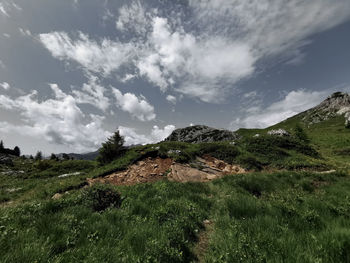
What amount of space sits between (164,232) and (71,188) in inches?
469

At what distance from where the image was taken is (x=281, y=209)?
5242mm

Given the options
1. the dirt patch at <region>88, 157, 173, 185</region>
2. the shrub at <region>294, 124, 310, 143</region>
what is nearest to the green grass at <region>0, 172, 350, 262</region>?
the dirt patch at <region>88, 157, 173, 185</region>

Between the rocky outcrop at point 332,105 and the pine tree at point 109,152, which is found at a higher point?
the rocky outcrop at point 332,105

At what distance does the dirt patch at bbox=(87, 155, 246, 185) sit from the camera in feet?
43.2

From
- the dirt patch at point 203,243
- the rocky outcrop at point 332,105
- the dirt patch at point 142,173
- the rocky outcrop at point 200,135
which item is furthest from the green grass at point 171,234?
the rocky outcrop at point 332,105

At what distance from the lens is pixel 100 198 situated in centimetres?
626

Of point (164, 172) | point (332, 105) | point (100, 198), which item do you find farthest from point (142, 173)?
point (332, 105)

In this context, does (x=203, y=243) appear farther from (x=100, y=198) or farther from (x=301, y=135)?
(x=301, y=135)

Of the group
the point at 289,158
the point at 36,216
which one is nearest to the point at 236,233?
the point at 36,216

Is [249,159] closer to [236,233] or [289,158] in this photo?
[289,158]

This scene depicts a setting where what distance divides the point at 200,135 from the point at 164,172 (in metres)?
31.1

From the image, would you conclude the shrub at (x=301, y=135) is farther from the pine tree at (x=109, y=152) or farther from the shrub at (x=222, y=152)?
the pine tree at (x=109, y=152)

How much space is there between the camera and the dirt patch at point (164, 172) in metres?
13.2

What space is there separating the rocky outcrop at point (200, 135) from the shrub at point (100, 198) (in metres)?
35.1
